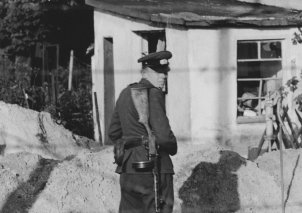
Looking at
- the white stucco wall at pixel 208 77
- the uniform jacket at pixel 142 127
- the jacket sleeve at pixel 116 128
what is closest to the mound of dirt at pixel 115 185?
the jacket sleeve at pixel 116 128

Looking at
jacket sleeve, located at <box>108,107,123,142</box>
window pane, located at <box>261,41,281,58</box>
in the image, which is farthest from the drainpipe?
jacket sleeve, located at <box>108,107,123,142</box>

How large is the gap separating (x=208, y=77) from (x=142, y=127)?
807 centimetres

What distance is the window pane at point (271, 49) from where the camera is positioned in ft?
49.0

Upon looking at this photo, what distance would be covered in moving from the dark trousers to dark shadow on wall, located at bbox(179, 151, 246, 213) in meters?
2.91

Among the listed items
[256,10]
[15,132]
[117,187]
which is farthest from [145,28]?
[117,187]

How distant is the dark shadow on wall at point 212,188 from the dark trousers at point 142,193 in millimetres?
2914

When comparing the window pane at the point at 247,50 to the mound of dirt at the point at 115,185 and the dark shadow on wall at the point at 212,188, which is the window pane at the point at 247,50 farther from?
the dark shadow on wall at the point at 212,188

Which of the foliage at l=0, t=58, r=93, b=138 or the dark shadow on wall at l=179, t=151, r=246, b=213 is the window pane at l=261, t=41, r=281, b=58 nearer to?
the foliage at l=0, t=58, r=93, b=138

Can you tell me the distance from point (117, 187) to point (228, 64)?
16.8 ft

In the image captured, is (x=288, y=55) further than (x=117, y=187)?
Yes

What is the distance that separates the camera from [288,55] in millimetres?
14867

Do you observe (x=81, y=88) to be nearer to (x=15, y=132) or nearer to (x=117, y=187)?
(x=15, y=132)

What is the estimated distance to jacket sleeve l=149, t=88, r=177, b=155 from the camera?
6652 millimetres

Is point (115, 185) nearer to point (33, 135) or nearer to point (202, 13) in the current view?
point (33, 135)
